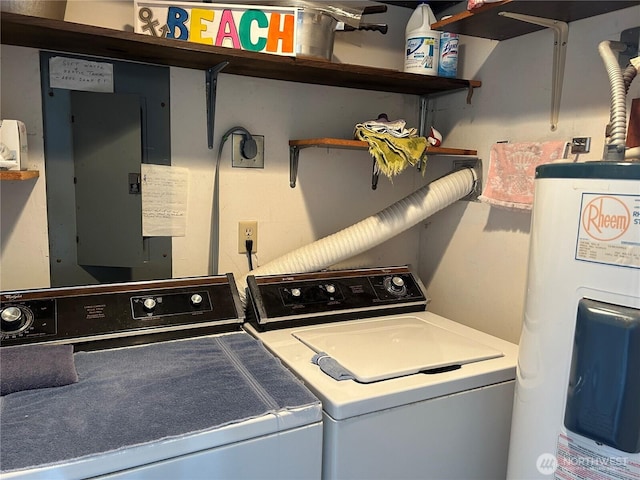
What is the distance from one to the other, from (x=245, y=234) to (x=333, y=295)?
1.36 ft

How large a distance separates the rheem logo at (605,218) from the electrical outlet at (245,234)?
3.86 ft

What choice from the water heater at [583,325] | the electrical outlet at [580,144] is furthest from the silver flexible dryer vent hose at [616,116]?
the electrical outlet at [580,144]

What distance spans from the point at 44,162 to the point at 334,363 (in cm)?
→ 109

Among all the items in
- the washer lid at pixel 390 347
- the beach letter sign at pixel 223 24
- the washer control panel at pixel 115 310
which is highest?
the beach letter sign at pixel 223 24

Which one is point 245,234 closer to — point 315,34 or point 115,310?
point 115,310

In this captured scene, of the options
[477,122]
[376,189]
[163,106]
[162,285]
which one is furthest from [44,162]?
[477,122]

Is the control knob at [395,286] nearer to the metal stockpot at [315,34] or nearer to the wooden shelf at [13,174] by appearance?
the metal stockpot at [315,34]

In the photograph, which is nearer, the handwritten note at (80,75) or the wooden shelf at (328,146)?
the handwritten note at (80,75)

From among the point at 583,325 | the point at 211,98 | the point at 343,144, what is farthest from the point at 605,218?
the point at 211,98

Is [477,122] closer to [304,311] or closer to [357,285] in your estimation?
[357,285]

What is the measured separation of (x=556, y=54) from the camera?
1.56m

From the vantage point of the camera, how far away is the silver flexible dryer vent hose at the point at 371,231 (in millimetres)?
1775

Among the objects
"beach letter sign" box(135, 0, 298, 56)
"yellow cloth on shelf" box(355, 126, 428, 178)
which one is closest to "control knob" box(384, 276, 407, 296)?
"yellow cloth on shelf" box(355, 126, 428, 178)

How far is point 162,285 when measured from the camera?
1.53 m
